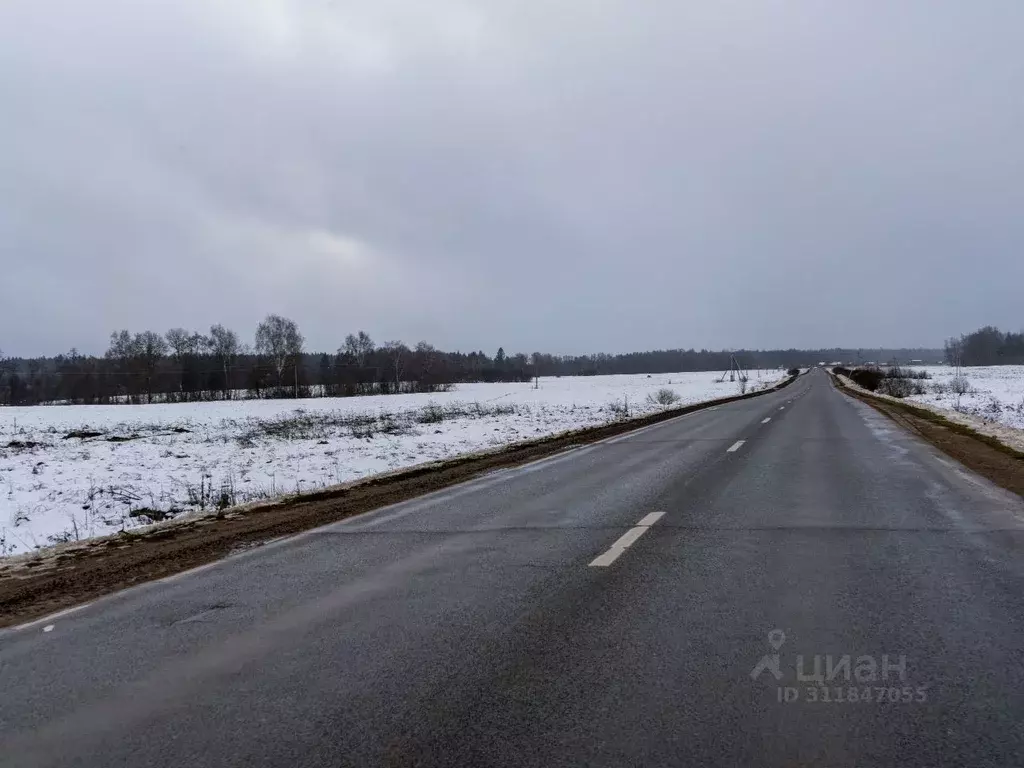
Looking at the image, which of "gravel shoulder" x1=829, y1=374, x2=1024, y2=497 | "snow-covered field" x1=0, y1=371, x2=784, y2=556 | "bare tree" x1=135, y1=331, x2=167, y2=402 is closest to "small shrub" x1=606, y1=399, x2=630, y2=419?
"snow-covered field" x1=0, y1=371, x2=784, y2=556

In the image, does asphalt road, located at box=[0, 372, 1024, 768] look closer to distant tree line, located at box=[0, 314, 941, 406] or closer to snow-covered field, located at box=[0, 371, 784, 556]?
snow-covered field, located at box=[0, 371, 784, 556]

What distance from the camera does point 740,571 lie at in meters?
6.05

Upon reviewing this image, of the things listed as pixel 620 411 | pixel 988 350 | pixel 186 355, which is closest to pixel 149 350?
pixel 186 355

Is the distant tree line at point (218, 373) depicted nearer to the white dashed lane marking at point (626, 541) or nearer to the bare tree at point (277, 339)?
the bare tree at point (277, 339)

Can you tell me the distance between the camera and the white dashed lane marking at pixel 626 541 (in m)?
6.46

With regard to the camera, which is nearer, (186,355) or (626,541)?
(626,541)

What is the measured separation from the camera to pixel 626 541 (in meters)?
7.28

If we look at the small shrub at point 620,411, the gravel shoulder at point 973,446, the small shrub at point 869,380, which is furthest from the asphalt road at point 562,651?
the small shrub at point 869,380

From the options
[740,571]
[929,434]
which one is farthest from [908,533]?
[929,434]

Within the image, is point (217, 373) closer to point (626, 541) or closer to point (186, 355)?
point (186, 355)

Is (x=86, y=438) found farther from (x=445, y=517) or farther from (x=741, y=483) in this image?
(x=741, y=483)

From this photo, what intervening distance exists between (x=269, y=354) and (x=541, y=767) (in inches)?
4543

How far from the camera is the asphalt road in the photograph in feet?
10.8

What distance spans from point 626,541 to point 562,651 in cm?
309
